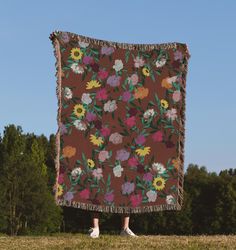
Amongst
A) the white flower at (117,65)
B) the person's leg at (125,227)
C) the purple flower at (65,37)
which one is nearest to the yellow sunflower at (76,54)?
the purple flower at (65,37)

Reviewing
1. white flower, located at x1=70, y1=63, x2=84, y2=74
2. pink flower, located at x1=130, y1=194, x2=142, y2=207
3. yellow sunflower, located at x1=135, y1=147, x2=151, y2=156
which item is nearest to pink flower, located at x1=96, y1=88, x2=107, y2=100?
white flower, located at x1=70, y1=63, x2=84, y2=74

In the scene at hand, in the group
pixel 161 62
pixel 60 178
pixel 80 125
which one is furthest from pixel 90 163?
pixel 161 62

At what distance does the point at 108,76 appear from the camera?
53.8ft

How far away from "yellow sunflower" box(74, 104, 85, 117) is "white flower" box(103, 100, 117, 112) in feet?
1.94

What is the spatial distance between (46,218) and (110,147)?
2083 inches

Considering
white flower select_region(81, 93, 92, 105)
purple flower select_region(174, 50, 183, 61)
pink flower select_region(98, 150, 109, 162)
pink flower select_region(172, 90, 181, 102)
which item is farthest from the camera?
purple flower select_region(174, 50, 183, 61)

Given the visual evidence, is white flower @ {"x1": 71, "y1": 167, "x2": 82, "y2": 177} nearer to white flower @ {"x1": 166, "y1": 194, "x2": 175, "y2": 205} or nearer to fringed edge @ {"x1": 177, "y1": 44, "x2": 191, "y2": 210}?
white flower @ {"x1": 166, "y1": 194, "x2": 175, "y2": 205}

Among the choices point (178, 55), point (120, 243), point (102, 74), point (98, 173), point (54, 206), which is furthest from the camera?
point (54, 206)

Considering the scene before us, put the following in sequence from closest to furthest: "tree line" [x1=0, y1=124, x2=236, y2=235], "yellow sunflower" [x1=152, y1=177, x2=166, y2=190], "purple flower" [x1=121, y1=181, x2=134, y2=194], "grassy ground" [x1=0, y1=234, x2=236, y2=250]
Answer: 1. "grassy ground" [x1=0, y1=234, x2=236, y2=250]
2. "purple flower" [x1=121, y1=181, x2=134, y2=194]
3. "yellow sunflower" [x1=152, y1=177, x2=166, y2=190]
4. "tree line" [x1=0, y1=124, x2=236, y2=235]

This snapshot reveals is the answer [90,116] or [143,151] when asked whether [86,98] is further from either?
[143,151]

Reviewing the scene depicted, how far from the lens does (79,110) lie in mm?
16016

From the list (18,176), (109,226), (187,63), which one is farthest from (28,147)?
(187,63)

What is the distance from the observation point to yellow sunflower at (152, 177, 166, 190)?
1673 cm

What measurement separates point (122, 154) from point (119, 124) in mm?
782
